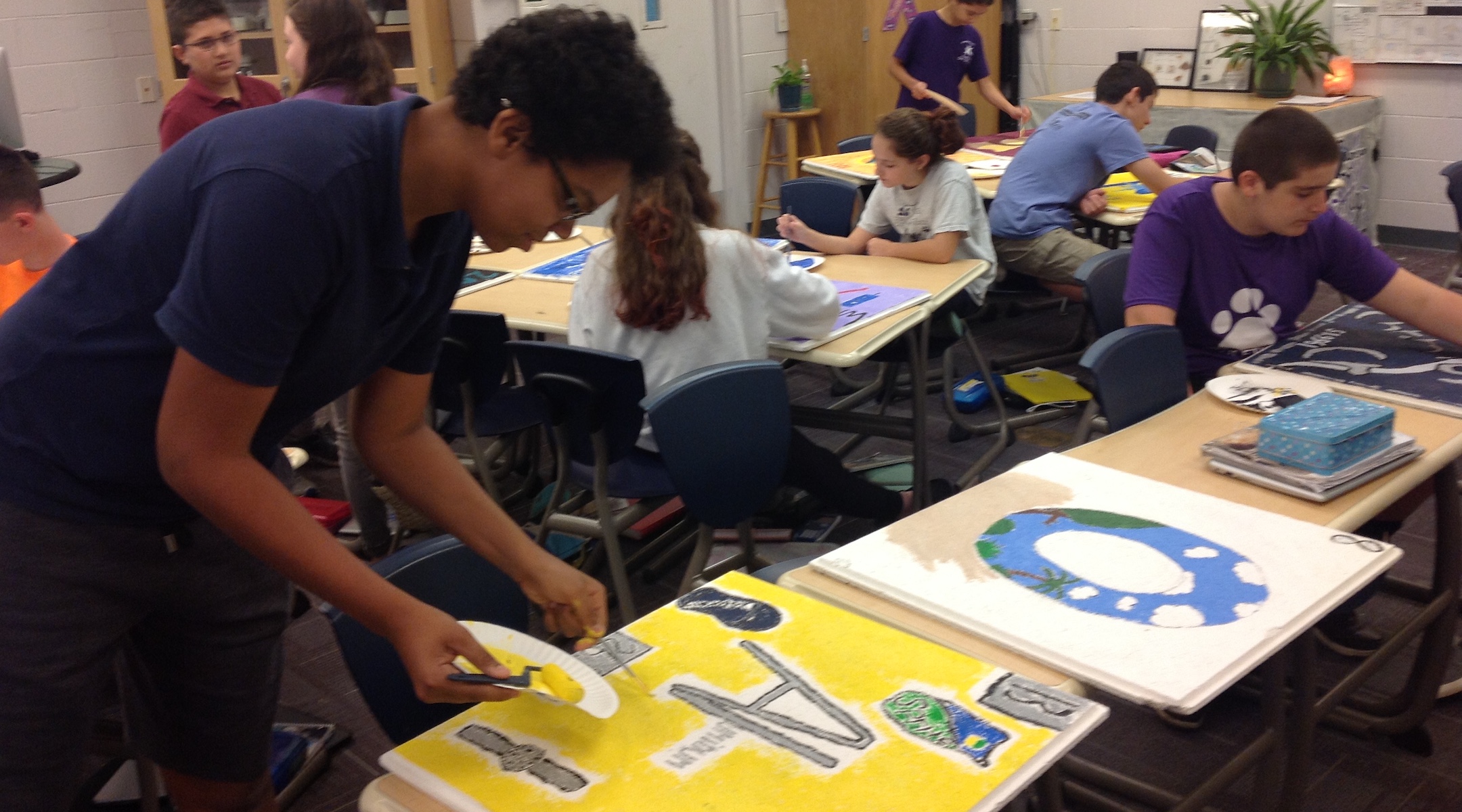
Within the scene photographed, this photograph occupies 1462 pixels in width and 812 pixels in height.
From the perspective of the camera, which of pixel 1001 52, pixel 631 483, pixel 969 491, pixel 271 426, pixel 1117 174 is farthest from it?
pixel 1001 52

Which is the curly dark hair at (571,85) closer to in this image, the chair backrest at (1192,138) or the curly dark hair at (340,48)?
the curly dark hair at (340,48)

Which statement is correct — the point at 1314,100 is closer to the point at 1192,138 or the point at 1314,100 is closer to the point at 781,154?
the point at 1192,138

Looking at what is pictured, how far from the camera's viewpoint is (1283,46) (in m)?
5.58

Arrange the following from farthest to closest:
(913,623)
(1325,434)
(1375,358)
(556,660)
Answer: (1375,358)
(1325,434)
(913,623)
(556,660)

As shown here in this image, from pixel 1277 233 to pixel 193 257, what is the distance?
1987 mm

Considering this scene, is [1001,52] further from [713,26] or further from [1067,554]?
[1067,554]

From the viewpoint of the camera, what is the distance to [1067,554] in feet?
4.56

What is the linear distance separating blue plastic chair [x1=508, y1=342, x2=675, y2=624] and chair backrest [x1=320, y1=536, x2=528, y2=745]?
34.0 inches

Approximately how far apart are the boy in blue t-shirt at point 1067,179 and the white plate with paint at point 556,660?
3.03m

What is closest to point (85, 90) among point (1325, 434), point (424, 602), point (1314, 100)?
point (424, 602)

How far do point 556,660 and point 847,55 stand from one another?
573cm

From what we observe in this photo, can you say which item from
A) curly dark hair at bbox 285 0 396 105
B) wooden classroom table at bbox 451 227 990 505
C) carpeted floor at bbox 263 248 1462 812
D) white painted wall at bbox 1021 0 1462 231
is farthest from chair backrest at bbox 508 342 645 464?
white painted wall at bbox 1021 0 1462 231

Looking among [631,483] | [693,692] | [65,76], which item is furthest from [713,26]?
[693,692]

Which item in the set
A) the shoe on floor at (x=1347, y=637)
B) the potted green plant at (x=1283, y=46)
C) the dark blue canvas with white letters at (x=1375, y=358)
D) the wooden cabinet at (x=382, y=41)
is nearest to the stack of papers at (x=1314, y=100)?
the potted green plant at (x=1283, y=46)
